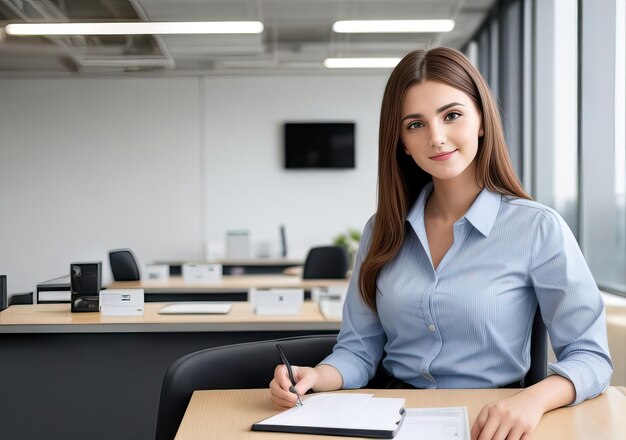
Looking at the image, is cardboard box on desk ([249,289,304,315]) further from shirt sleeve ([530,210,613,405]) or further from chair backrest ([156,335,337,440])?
shirt sleeve ([530,210,613,405])

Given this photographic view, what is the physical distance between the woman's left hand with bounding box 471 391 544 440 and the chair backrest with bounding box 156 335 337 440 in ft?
2.49

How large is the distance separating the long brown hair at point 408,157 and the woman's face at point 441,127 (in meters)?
0.02

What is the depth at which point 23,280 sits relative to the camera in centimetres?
395

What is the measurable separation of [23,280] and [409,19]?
13.0 ft

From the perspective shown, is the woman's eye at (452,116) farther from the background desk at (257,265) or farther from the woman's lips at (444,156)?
the background desk at (257,265)

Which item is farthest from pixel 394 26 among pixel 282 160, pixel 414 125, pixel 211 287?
pixel 414 125

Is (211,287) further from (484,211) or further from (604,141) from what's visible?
(484,211)

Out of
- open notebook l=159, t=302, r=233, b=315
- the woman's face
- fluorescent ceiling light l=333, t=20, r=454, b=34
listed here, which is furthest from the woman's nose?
fluorescent ceiling light l=333, t=20, r=454, b=34

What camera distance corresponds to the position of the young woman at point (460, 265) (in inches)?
68.0

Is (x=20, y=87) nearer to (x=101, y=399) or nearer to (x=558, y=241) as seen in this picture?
(x=101, y=399)

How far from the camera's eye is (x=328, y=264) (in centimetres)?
575

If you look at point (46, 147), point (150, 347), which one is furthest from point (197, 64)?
point (150, 347)

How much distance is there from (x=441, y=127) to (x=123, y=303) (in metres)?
2.10

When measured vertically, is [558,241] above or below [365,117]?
below
